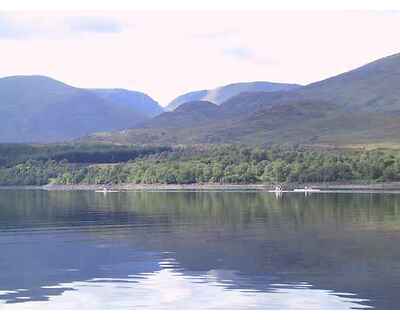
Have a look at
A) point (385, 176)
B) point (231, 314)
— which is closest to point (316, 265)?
point (231, 314)

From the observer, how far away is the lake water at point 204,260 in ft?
147

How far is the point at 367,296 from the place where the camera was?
44281 mm

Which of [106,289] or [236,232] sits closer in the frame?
[106,289]

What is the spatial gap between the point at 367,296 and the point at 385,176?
445 ft

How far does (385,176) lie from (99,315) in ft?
469

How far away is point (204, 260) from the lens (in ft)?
193

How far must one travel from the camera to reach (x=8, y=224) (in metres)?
92.6

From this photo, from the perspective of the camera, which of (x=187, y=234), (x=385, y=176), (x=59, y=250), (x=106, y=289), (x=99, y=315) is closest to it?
(x=99, y=315)

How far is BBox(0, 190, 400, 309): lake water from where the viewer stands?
4469cm

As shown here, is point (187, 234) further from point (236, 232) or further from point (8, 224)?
point (8, 224)

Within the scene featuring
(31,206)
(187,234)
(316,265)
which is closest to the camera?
(316,265)

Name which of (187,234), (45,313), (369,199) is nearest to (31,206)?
(369,199)

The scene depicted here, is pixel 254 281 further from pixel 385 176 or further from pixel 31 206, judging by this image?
pixel 385 176

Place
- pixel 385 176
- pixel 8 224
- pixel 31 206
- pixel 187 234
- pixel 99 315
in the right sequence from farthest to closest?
pixel 385 176
pixel 31 206
pixel 8 224
pixel 187 234
pixel 99 315
